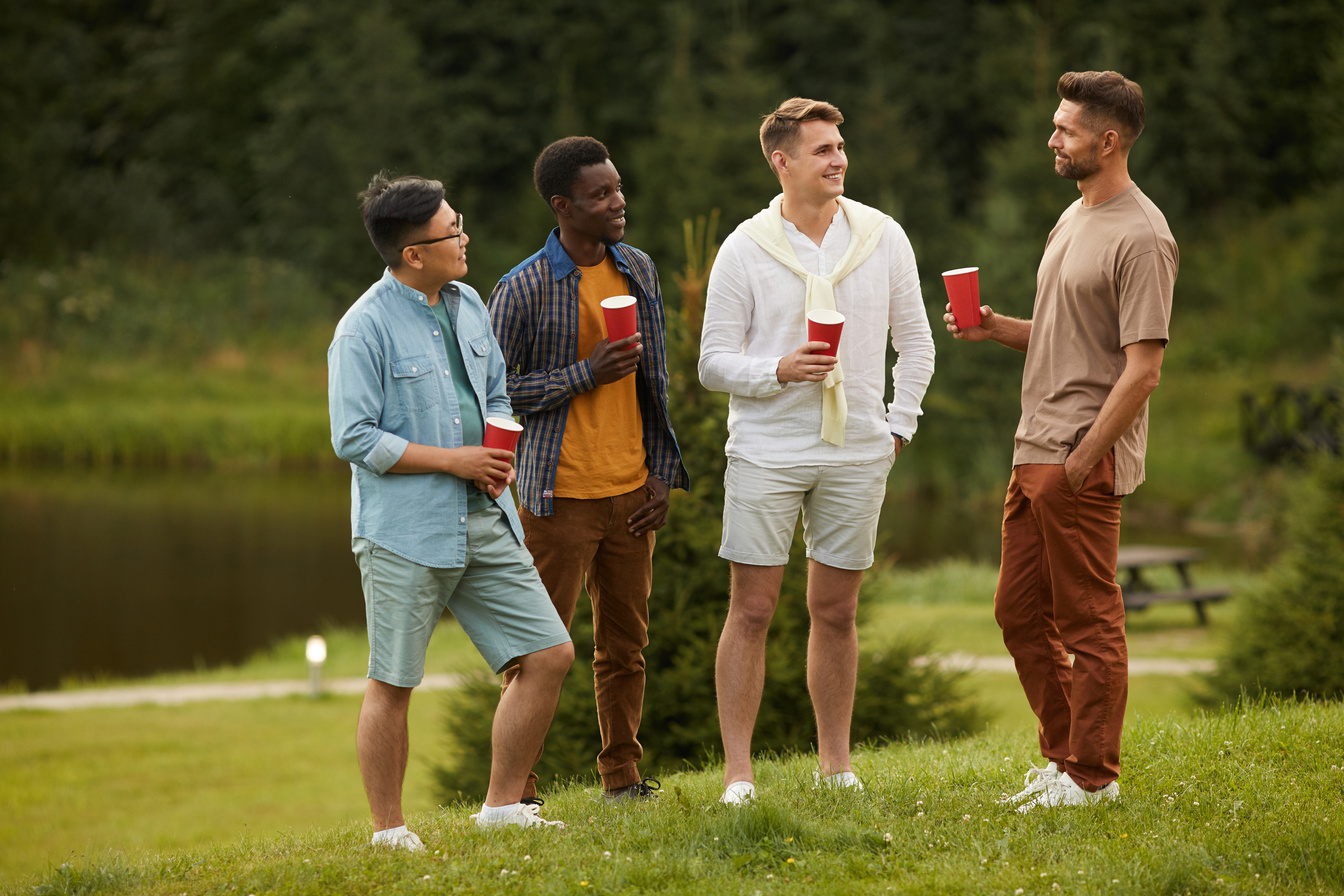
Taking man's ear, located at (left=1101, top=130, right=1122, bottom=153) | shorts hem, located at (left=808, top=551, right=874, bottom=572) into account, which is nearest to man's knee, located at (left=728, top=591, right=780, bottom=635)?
shorts hem, located at (left=808, top=551, right=874, bottom=572)

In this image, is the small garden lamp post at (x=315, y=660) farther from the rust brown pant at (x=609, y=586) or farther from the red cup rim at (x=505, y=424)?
the red cup rim at (x=505, y=424)

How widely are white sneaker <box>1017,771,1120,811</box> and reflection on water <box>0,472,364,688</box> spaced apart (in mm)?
12237

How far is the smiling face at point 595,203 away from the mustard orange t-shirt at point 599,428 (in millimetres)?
171

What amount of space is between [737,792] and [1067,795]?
1040 mm

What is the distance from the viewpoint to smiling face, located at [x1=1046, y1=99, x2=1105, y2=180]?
4043mm

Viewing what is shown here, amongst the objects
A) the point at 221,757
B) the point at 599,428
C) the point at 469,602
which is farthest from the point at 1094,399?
the point at 221,757

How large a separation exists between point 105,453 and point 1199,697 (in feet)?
79.6

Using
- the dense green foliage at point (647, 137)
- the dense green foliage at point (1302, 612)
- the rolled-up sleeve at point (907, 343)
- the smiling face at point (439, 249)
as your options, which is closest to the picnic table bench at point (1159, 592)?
the dense green foliage at point (1302, 612)

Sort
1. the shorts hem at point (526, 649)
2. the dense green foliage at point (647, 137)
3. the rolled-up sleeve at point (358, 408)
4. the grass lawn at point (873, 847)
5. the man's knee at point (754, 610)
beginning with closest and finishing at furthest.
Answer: the grass lawn at point (873, 847) → the rolled-up sleeve at point (358, 408) → the shorts hem at point (526, 649) → the man's knee at point (754, 610) → the dense green foliage at point (647, 137)

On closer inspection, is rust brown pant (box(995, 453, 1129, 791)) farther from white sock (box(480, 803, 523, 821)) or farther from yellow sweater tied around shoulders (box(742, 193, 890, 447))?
white sock (box(480, 803, 523, 821))

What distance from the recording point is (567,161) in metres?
4.35

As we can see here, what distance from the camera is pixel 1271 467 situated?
23750mm

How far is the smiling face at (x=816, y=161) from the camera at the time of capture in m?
4.34

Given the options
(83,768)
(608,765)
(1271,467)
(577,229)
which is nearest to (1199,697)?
(608,765)
